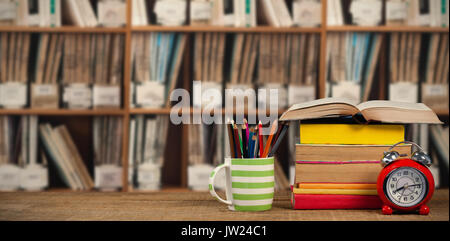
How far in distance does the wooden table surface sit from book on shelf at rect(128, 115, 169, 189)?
1.07 m

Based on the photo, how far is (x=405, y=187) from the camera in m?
0.90

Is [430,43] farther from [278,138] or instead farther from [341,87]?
[278,138]

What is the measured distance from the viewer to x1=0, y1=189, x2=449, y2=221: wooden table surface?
2.88ft

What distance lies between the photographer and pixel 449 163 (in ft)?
7.45

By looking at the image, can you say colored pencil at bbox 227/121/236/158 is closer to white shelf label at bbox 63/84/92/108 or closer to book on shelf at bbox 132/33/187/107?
book on shelf at bbox 132/33/187/107

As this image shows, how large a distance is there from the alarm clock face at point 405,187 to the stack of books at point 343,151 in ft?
0.19

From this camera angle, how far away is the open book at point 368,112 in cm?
96

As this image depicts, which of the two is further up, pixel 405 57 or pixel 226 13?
pixel 226 13

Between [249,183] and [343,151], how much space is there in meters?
0.21

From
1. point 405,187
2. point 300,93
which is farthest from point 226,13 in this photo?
point 405,187

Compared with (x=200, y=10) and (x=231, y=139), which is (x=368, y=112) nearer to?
(x=231, y=139)
